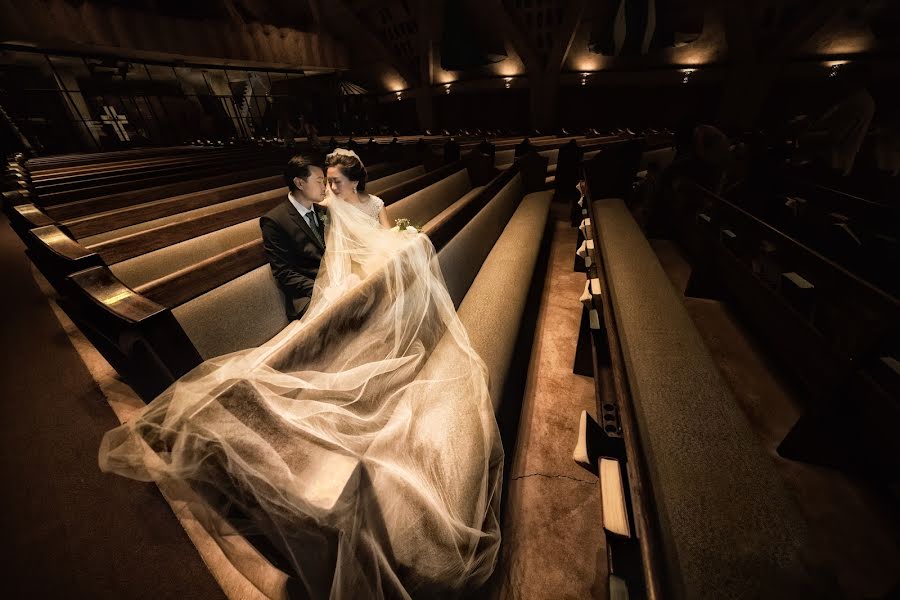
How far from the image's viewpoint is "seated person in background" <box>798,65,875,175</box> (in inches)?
133

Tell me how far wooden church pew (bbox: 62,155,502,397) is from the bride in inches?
9.9

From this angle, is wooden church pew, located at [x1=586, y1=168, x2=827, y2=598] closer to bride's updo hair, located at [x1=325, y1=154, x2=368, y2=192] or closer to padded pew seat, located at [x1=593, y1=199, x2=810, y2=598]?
padded pew seat, located at [x1=593, y1=199, x2=810, y2=598]

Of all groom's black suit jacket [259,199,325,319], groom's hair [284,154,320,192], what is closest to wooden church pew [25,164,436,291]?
groom's black suit jacket [259,199,325,319]

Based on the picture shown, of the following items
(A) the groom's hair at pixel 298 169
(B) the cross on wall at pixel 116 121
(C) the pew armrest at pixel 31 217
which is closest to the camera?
(C) the pew armrest at pixel 31 217

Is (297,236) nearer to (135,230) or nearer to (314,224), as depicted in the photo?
(314,224)

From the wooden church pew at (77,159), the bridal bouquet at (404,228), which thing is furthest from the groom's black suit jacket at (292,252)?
the wooden church pew at (77,159)

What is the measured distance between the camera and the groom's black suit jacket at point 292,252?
194 cm

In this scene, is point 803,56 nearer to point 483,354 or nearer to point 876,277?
point 876,277

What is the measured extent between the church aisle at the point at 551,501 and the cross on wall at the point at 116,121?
19002 mm

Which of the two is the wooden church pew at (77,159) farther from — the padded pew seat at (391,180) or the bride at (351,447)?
the bride at (351,447)

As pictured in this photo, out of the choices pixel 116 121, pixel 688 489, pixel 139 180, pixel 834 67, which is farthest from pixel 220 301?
pixel 116 121

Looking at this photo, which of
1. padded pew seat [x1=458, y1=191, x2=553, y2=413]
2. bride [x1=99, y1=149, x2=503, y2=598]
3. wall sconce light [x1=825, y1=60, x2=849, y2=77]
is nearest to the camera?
bride [x1=99, y1=149, x2=503, y2=598]

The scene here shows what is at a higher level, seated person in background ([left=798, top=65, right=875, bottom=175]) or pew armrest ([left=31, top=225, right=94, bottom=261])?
seated person in background ([left=798, top=65, right=875, bottom=175])

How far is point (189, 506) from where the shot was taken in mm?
908
